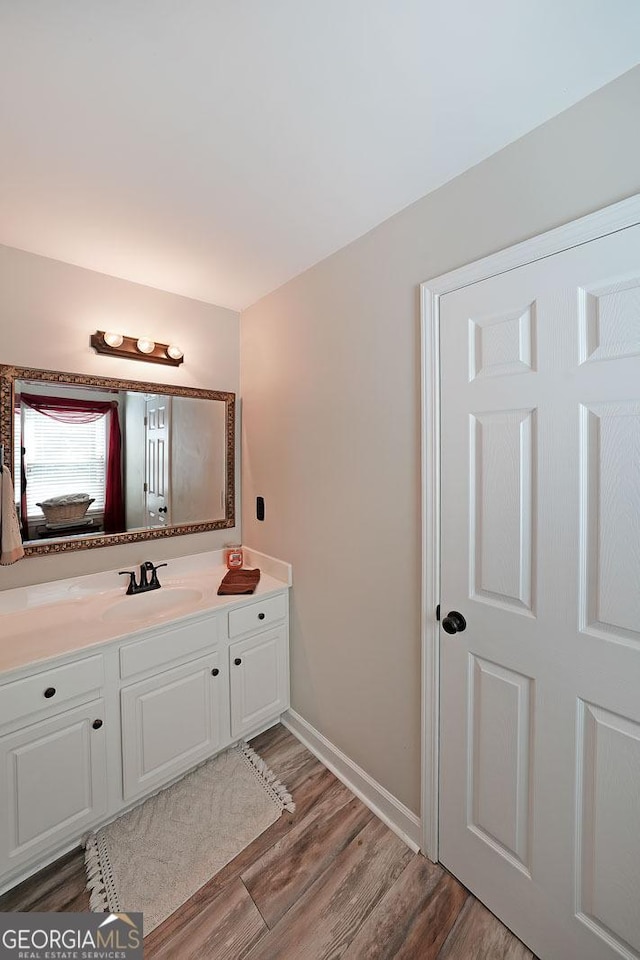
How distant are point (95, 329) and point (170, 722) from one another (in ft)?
6.23

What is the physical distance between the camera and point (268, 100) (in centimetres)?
101

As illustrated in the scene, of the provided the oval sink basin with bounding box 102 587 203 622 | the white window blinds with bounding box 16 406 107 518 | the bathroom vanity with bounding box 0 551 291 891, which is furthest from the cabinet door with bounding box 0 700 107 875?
the white window blinds with bounding box 16 406 107 518

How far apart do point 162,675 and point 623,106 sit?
7.81ft

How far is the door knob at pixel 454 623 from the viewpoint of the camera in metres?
1.27

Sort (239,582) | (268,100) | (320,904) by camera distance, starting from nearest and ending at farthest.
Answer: (268,100) → (320,904) → (239,582)

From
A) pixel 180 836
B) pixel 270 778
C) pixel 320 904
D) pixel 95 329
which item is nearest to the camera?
pixel 320 904

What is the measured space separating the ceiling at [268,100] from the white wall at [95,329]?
0.84 feet

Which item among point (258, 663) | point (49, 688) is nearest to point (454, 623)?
point (258, 663)

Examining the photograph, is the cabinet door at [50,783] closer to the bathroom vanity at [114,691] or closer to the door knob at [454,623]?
the bathroom vanity at [114,691]

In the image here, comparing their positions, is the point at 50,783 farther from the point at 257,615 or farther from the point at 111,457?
the point at 111,457

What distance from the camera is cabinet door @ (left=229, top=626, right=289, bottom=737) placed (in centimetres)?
187

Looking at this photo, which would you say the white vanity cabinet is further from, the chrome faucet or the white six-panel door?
Answer: the white six-panel door

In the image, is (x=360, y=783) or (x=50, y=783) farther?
(x=360, y=783)

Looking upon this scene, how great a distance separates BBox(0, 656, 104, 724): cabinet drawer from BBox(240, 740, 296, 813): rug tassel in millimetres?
877
